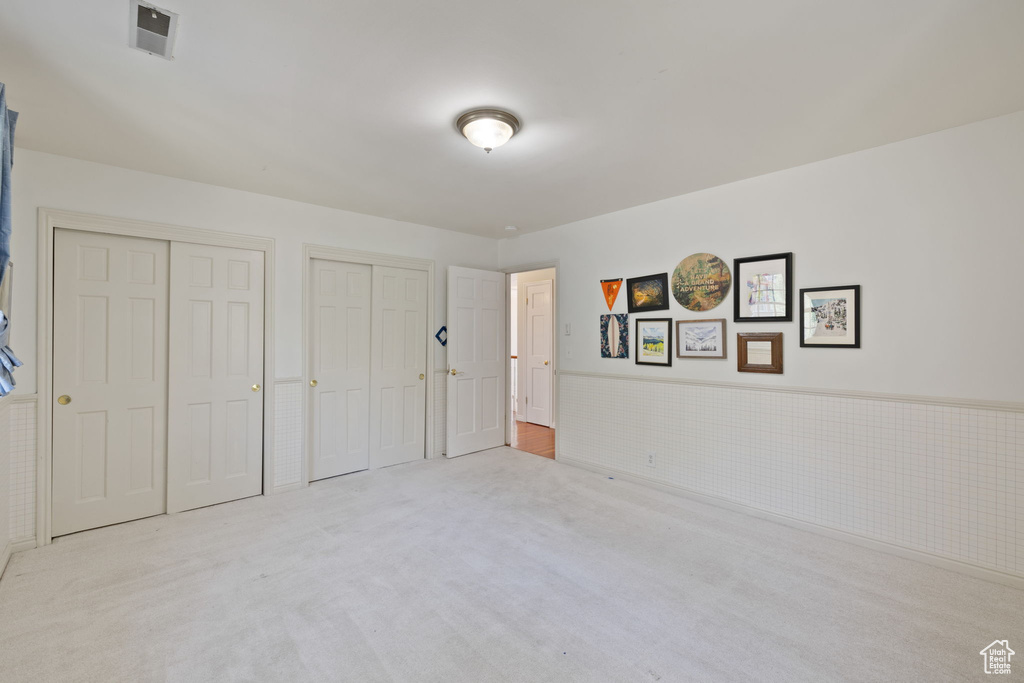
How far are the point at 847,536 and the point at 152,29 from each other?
4.45 metres

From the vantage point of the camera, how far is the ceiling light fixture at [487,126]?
7.32 feet

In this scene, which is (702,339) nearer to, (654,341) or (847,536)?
(654,341)

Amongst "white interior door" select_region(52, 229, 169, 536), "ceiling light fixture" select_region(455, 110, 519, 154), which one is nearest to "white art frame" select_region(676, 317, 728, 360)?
"ceiling light fixture" select_region(455, 110, 519, 154)

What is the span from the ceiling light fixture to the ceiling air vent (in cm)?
122

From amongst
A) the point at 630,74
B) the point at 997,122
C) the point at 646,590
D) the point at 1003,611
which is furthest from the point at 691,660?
the point at 997,122

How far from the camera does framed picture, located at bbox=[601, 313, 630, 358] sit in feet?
13.2

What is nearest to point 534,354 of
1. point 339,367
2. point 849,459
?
point 339,367

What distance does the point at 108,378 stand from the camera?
3025 millimetres

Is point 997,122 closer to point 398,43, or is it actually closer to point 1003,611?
point 1003,611

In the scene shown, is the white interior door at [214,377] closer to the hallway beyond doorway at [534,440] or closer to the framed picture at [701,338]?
the hallway beyond doorway at [534,440]

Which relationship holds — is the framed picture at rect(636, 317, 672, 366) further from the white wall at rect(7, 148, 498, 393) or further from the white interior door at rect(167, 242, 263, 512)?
the white interior door at rect(167, 242, 263, 512)

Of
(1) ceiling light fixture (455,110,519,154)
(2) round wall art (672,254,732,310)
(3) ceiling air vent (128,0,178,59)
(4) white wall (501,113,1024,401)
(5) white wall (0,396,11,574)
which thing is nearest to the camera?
(3) ceiling air vent (128,0,178,59)

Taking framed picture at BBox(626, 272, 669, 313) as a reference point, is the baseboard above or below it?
below

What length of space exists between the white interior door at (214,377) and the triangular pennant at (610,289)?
10.00 feet
